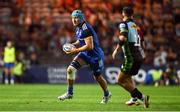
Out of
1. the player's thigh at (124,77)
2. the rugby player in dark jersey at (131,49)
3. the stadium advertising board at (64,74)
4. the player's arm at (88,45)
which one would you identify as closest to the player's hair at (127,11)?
the rugby player in dark jersey at (131,49)

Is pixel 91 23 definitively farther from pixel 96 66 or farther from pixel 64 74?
pixel 96 66

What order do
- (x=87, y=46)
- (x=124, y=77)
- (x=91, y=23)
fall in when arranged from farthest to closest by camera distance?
(x=91, y=23) < (x=87, y=46) < (x=124, y=77)

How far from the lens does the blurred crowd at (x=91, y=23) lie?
32.2 metres

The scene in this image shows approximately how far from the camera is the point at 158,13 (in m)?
33.6

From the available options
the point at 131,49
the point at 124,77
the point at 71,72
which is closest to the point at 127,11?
the point at 131,49

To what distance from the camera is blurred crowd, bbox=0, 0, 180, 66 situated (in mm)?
32219

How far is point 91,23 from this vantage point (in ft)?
106

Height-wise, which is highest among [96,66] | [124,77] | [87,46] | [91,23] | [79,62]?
[91,23]

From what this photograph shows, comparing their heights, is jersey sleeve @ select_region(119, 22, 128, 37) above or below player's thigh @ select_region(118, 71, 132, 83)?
above

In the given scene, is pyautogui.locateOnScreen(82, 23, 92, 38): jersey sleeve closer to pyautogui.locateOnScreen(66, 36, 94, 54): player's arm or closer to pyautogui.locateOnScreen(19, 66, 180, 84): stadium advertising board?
pyautogui.locateOnScreen(66, 36, 94, 54): player's arm

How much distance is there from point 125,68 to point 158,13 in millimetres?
19900

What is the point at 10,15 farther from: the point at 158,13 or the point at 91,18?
the point at 158,13

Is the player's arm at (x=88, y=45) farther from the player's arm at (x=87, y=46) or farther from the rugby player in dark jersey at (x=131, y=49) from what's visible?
the rugby player in dark jersey at (x=131, y=49)

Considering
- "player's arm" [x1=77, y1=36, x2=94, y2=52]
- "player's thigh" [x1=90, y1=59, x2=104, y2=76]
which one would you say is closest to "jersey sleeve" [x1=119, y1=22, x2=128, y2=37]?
"player's arm" [x1=77, y1=36, x2=94, y2=52]
